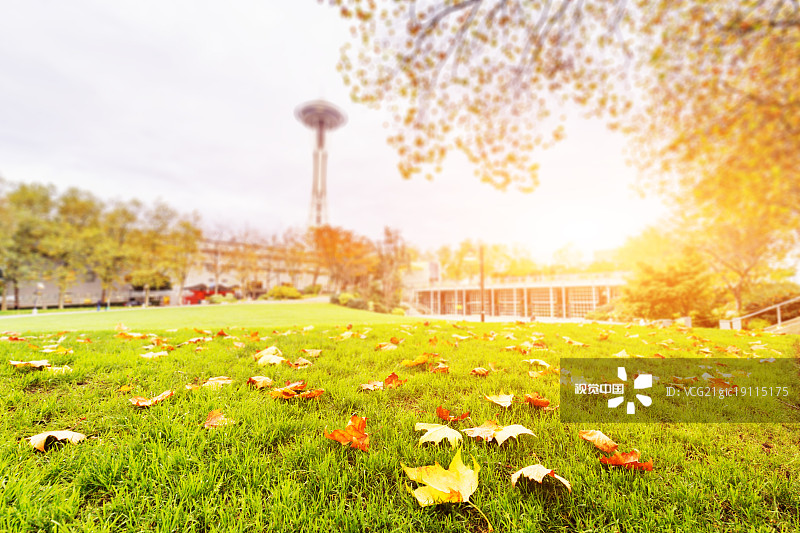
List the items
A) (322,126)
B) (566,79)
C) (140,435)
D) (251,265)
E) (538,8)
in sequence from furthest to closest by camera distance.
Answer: (322,126) → (251,265) → (566,79) → (538,8) → (140,435)

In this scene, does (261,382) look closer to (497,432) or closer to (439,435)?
(439,435)

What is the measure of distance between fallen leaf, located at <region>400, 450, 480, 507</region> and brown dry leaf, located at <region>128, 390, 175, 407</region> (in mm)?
1767

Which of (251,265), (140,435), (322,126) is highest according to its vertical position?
(322,126)

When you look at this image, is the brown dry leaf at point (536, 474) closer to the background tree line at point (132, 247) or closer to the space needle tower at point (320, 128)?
the background tree line at point (132, 247)

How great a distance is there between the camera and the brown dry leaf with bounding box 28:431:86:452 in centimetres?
158

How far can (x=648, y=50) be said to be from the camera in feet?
14.1

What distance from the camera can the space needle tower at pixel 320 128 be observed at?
64.2m

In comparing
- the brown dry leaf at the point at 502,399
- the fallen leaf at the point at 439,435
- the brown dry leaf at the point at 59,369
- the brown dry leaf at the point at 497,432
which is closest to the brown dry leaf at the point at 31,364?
the brown dry leaf at the point at 59,369

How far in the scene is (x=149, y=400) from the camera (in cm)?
215

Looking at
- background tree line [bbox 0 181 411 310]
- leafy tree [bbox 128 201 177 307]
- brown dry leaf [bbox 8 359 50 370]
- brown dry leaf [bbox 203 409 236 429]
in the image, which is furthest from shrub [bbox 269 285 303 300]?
brown dry leaf [bbox 203 409 236 429]

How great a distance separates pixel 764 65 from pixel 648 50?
117 centimetres

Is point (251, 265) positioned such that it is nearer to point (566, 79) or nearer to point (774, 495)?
point (566, 79)

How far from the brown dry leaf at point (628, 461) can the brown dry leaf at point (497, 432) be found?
1.08ft

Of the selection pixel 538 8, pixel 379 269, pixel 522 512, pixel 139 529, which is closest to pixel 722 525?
pixel 522 512
